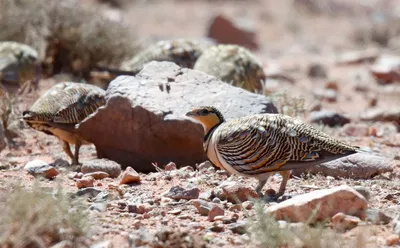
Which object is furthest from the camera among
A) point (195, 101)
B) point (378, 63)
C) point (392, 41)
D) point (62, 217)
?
point (392, 41)

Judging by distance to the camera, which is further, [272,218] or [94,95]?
[94,95]

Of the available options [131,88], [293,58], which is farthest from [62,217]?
[293,58]

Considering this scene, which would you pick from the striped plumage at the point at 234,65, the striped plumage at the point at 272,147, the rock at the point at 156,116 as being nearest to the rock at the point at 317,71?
the striped plumage at the point at 234,65

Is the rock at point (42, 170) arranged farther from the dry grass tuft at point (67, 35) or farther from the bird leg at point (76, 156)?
the dry grass tuft at point (67, 35)

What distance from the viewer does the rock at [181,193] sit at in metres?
6.35

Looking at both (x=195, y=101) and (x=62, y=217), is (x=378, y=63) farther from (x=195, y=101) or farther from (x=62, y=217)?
(x=62, y=217)

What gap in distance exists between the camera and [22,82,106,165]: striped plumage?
8.14 meters

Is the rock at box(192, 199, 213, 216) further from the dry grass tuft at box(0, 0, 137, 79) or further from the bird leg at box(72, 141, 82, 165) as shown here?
the dry grass tuft at box(0, 0, 137, 79)

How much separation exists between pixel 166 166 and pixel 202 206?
1.66 m

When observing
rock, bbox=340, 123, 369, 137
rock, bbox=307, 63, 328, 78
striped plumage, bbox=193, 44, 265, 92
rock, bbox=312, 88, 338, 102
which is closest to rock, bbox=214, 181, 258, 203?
rock, bbox=340, 123, 369, 137

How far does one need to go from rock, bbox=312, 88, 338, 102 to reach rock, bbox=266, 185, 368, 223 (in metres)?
8.05

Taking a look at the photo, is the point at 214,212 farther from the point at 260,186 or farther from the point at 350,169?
the point at 350,169

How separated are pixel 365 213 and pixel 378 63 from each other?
11.6 metres

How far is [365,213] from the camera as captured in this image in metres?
5.59
